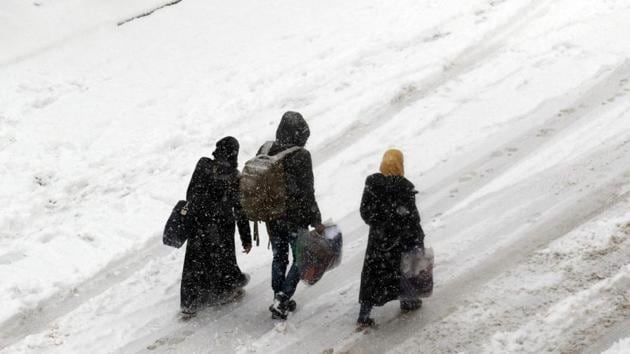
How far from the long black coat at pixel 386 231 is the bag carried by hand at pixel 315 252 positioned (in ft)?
1.06

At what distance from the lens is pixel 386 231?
223 inches

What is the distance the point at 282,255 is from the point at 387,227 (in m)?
1.08

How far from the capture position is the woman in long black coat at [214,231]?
6277 mm

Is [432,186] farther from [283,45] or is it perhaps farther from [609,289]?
[283,45]

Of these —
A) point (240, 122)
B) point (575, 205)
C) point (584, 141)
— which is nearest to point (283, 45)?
point (240, 122)

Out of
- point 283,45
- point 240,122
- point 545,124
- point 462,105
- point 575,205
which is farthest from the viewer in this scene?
point 283,45

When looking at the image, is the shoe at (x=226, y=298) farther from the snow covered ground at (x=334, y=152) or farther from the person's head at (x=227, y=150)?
the person's head at (x=227, y=150)

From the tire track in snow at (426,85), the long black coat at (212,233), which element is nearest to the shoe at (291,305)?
the long black coat at (212,233)

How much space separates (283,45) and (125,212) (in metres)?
5.39

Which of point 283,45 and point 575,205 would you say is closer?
point 575,205

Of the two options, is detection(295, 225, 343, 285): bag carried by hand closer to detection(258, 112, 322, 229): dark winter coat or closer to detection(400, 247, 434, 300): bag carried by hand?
detection(258, 112, 322, 229): dark winter coat

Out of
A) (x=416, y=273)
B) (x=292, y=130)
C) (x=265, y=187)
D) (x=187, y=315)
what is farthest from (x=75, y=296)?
(x=416, y=273)

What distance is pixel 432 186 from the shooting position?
838 centimetres

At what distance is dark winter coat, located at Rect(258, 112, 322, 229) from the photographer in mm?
5820
